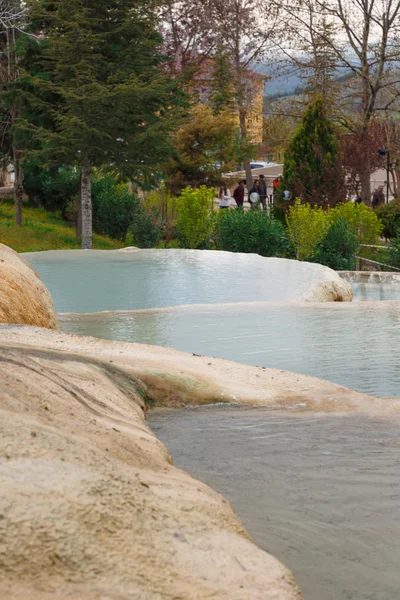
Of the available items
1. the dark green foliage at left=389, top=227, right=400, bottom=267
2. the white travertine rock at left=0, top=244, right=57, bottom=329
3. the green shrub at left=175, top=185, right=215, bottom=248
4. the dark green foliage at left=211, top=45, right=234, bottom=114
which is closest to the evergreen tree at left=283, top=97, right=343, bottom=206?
the dark green foliage at left=389, top=227, right=400, bottom=267

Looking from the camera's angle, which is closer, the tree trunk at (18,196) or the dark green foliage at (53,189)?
the tree trunk at (18,196)

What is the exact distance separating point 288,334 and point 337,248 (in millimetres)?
9541

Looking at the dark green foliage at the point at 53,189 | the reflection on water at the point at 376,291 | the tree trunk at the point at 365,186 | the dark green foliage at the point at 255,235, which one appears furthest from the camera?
the tree trunk at the point at 365,186

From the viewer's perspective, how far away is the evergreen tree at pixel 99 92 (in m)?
18.5

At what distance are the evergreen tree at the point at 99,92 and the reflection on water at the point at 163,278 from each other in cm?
543

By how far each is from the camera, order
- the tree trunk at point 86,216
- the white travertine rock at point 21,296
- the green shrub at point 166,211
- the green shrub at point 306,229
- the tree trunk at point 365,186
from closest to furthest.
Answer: the white travertine rock at point 21,296 < the green shrub at point 306,229 < the tree trunk at point 86,216 < the green shrub at point 166,211 < the tree trunk at point 365,186

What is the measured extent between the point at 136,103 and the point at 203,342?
12.3 metres

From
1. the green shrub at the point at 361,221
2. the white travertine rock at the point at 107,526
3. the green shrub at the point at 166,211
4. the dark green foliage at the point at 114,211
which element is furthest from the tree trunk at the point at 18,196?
the white travertine rock at the point at 107,526

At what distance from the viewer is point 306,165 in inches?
832

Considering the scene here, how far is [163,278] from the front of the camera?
11.9 metres

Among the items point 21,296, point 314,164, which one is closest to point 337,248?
point 314,164

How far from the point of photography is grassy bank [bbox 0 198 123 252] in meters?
19.9

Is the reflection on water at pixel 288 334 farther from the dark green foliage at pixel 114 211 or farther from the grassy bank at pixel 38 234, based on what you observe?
the dark green foliage at pixel 114 211

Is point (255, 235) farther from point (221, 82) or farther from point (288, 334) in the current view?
point (221, 82)
